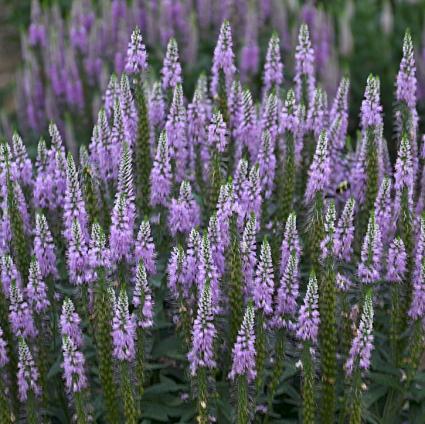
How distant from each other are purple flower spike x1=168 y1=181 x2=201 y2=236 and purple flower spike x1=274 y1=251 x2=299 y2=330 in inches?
30.2

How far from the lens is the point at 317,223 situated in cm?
496

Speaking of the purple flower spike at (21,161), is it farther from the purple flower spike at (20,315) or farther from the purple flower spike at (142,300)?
the purple flower spike at (142,300)

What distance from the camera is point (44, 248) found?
4980mm

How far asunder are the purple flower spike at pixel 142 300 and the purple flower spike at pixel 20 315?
713 mm

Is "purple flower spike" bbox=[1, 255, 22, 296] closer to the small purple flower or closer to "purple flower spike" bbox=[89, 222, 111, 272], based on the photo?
"purple flower spike" bbox=[89, 222, 111, 272]

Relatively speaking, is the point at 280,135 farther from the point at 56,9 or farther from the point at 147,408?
the point at 56,9

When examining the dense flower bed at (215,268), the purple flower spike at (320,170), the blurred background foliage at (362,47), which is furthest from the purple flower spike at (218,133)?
the blurred background foliage at (362,47)

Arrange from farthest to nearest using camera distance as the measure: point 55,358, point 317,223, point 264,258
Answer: point 55,358
point 317,223
point 264,258

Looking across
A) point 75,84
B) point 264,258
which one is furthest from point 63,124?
point 264,258

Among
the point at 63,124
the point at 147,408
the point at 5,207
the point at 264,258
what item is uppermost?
the point at 63,124

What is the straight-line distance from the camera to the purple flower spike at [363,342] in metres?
4.34

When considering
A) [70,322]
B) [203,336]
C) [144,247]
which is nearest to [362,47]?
[144,247]

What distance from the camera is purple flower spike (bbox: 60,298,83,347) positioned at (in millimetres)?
4492

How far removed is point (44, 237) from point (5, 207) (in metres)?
0.41
